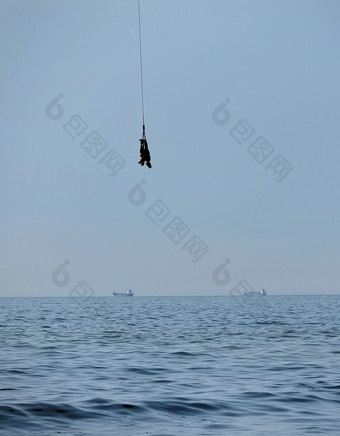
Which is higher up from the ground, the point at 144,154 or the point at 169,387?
the point at 144,154

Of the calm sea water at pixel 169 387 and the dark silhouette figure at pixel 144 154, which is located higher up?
the dark silhouette figure at pixel 144 154

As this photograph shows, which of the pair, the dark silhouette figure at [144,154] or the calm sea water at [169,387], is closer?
the calm sea water at [169,387]

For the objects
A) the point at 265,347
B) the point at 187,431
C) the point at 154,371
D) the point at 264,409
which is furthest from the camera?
the point at 265,347

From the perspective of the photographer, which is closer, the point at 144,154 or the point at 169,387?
the point at 169,387

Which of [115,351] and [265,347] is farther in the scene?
[265,347]

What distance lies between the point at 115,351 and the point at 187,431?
1599cm

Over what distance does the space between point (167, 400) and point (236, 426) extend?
336 centimetres

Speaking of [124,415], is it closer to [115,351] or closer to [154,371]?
[154,371]

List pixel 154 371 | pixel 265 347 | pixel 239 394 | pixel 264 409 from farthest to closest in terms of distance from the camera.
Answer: pixel 265 347 → pixel 154 371 → pixel 239 394 → pixel 264 409

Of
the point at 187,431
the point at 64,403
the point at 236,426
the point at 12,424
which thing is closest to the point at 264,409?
the point at 236,426

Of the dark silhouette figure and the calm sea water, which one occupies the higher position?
the dark silhouette figure

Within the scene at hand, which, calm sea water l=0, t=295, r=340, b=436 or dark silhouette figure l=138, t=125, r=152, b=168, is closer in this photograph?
calm sea water l=0, t=295, r=340, b=436

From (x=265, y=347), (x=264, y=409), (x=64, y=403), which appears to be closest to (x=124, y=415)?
(x=64, y=403)

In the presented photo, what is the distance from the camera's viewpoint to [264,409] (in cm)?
1736
